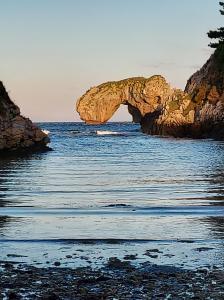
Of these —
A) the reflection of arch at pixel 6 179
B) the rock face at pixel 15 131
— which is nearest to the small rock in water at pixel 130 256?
the reflection of arch at pixel 6 179

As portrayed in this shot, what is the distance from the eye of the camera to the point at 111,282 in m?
6.74

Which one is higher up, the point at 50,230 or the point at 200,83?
the point at 200,83

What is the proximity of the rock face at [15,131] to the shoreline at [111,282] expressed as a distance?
29743 millimetres

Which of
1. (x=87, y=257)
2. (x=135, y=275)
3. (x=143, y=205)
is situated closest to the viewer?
(x=135, y=275)

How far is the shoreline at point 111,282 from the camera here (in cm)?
619

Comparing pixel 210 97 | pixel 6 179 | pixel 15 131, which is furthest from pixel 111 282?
pixel 210 97

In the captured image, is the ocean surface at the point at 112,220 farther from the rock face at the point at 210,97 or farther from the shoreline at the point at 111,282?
the rock face at the point at 210,97

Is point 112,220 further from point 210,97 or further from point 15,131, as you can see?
point 210,97

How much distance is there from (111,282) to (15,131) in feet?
103

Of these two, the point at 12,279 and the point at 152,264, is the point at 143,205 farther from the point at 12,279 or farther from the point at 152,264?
the point at 12,279

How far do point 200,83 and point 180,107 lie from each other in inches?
206

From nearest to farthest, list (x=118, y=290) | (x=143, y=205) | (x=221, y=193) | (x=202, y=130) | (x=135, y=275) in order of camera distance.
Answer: (x=118, y=290) < (x=135, y=275) < (x=143, y=205) < (x=221, y=193) < (x=202, y=130)

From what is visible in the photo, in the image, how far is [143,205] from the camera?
45.2ft

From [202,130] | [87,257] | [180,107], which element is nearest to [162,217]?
[87,257]
